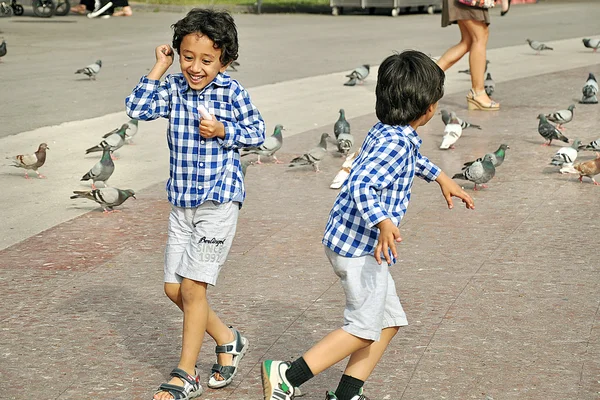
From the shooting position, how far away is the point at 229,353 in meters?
4.68

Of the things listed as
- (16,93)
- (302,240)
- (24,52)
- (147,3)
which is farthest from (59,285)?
(147,3)

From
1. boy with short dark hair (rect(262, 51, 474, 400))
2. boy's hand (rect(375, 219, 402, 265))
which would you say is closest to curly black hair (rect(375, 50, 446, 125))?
boy with short dark hair (rect(262, 51, 474, 400))

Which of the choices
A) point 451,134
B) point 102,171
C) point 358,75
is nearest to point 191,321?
point 102,171

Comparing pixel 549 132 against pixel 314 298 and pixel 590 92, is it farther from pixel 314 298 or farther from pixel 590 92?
pixel 314 298

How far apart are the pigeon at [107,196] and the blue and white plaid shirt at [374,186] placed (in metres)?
3.92

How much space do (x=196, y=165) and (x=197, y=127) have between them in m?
0.16

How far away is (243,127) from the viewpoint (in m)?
4.42

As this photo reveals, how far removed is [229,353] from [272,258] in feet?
6.50

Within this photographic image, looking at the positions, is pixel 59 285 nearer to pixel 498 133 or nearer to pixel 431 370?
pixel 431 370

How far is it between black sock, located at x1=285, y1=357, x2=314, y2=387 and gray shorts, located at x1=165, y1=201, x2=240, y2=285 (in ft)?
1.61

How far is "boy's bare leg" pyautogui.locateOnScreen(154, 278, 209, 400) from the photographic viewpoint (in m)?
4.41

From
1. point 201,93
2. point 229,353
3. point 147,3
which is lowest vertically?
point 147,3

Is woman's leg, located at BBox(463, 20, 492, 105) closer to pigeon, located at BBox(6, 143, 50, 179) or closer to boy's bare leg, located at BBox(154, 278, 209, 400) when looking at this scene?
pigeon, located at BBox(6, 143, 50, 179)

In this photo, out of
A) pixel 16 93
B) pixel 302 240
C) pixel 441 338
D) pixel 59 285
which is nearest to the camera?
pixel 441 338
